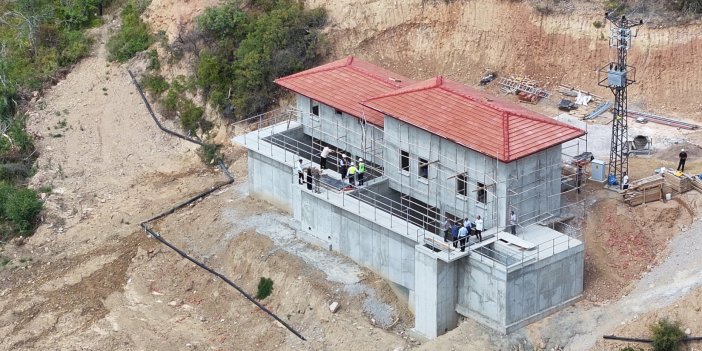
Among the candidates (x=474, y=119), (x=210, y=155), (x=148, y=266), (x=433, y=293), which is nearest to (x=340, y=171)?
(x=474, y=119)

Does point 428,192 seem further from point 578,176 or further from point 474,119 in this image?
point 578,176

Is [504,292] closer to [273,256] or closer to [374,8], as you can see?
[273,256]

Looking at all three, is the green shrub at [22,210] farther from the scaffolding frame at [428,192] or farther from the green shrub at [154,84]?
the scaffolding frame at [428,192]

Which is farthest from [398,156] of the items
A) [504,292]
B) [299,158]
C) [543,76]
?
[543,76]

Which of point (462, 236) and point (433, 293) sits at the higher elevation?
point (462, 236)

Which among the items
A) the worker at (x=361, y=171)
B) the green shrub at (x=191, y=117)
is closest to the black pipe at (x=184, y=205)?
the green shrub at (x=191, y=117)

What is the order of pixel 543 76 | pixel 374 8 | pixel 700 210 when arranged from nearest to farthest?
pixel 700 210 < pixel 543 76 < pixel 374 8

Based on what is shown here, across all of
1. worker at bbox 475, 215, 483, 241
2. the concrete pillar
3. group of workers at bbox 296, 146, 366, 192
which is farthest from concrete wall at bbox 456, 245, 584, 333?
group of workers at bbox 296, 146, 366, 192
